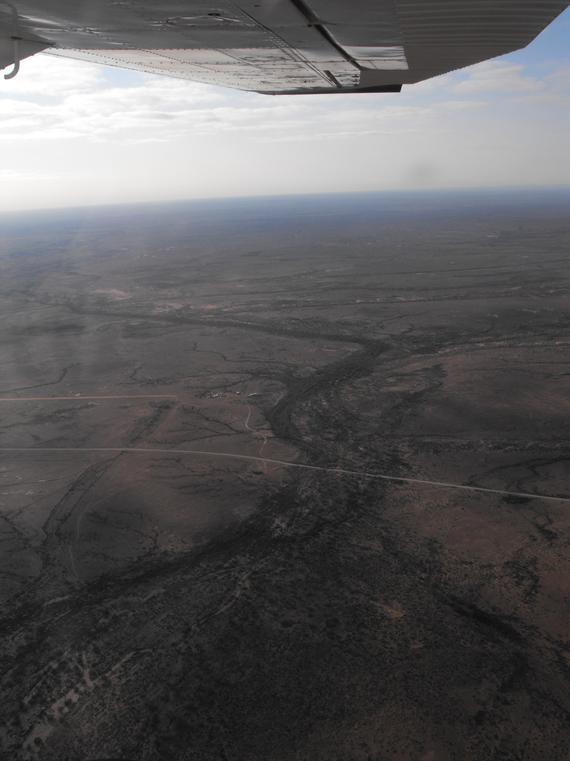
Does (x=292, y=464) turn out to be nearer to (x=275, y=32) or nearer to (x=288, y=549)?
(x=288, y=549)

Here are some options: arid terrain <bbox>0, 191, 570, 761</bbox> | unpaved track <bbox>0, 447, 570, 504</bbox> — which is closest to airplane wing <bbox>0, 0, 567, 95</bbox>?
arid terrain <bbox>0, 191, 570, 761</bbox>

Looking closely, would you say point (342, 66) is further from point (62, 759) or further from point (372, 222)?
point (372, 222)

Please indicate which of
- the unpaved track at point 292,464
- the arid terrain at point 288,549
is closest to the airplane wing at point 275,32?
the arid terrain at point 288,549

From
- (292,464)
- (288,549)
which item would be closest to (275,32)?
(288,549)

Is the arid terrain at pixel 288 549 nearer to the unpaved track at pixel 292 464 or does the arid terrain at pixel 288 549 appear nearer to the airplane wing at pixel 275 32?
the unpaved track at pixel 292 464

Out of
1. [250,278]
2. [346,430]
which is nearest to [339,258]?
[250,278]

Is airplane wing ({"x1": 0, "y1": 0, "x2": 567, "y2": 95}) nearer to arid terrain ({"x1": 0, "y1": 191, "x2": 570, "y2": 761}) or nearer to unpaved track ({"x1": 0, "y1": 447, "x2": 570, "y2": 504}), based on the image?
arid terrain ({"x1": 0, "y1": 191, "x2": 570, "y2": 761})
